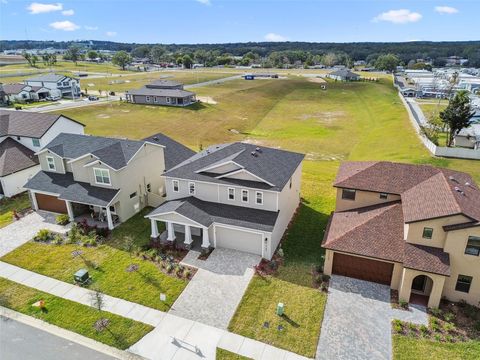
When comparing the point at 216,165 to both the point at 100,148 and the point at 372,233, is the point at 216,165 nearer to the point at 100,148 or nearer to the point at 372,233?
the point at 100,148

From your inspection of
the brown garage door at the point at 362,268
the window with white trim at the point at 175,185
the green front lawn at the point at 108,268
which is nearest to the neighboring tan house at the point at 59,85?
the green front lawn at the point at 108,268

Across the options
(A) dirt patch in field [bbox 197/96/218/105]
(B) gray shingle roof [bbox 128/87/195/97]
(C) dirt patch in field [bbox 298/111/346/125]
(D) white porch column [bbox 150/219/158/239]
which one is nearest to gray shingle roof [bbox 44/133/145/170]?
(D) white porch column [bbox 150/219/158/239]

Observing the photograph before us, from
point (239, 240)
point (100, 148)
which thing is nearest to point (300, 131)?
point (100, 148)

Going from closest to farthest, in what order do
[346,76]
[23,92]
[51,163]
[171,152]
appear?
[51,163] → [171,152] → [23,92] → [346,76]

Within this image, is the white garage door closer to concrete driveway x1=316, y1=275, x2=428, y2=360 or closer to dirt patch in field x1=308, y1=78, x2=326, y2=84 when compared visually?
concrete driveway x1=316, y1=275, x2=428, y2=360

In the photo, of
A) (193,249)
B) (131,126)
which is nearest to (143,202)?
(193,249)

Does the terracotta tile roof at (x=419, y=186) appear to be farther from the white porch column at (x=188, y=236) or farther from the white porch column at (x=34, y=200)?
the white porch column at (x=34, y=200)
